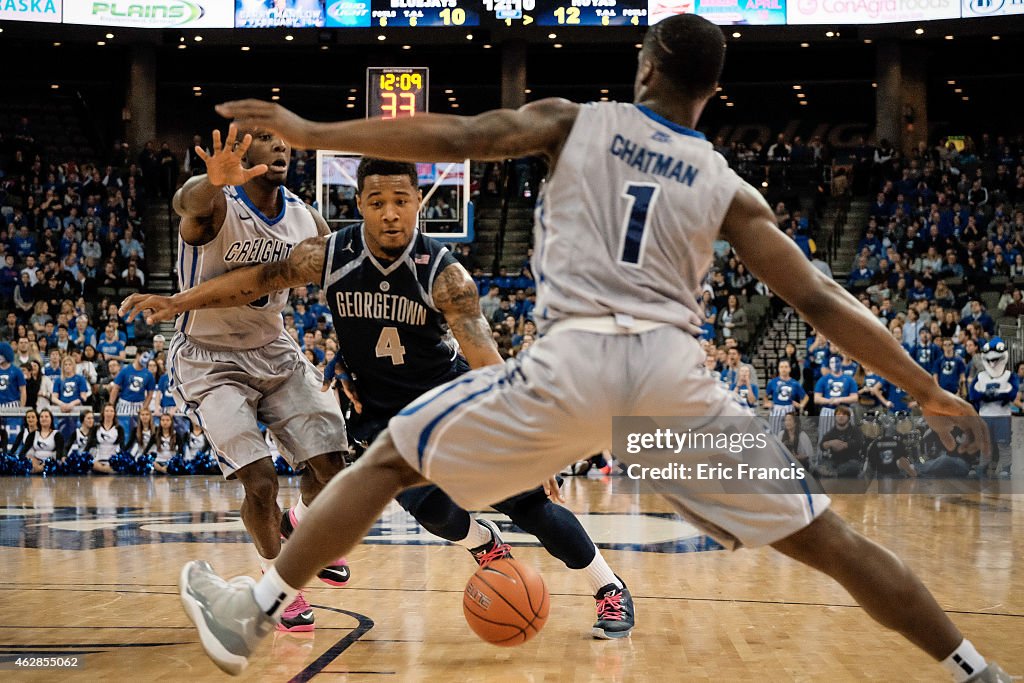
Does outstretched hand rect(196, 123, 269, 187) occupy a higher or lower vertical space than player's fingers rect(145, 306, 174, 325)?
higher

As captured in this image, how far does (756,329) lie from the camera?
64.3 ft

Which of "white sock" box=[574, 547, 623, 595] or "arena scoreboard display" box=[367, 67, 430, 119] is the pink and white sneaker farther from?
"arena scoreboard display" box=[367, 67, 430, 119]

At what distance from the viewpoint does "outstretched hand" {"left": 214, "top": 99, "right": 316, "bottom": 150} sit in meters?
3.02

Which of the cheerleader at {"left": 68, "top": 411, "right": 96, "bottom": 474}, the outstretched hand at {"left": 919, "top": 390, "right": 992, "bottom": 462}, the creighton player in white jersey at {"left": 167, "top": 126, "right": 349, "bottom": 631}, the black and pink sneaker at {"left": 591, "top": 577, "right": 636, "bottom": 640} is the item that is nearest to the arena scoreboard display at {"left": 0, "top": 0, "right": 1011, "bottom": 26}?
the cheerleader at {"left": 68, "top": 411, "right": 96, "bottom": 474}

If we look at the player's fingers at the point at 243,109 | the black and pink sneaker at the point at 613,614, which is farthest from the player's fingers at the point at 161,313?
the black and pink sneaker at the point at 613,614

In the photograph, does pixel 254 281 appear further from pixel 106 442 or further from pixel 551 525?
pixel 106 442

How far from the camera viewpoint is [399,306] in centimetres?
499

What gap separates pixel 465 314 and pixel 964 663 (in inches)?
95.1

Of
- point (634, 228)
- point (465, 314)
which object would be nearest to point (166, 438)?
point (465, 314)

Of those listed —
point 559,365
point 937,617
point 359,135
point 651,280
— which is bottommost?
point 937,617

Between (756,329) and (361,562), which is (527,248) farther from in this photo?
(361,562)

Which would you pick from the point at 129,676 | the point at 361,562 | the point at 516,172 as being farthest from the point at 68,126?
the point at 129,676

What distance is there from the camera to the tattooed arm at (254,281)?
4.97 metres

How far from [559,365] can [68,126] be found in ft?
99.9
